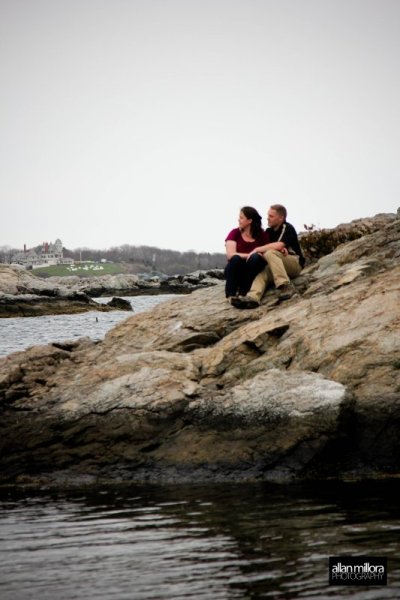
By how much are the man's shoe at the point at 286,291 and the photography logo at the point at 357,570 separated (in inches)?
318

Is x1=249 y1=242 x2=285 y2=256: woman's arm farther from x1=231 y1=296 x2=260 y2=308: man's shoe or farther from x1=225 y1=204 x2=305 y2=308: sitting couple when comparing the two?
x1=231 y1=296 x2=260 y2=308: man's shoe

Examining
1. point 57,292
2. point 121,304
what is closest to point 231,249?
point 121,304

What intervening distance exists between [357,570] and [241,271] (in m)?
8.82

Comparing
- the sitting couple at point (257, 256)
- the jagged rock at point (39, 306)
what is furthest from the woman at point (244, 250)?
the jagged rock at point (39, 306)

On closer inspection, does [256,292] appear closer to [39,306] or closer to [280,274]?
[280,274]

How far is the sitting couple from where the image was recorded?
14.1 m

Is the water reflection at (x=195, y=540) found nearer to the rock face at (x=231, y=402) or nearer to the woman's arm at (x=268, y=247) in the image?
the rock face at (x=231, y=402)

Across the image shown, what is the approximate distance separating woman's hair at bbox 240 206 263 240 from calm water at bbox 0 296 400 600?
19.1 ft

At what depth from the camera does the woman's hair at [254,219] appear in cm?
1416

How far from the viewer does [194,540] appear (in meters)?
7.23

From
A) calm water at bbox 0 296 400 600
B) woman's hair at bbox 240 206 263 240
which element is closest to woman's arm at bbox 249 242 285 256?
woman's hair at bbox 240 206 263 240

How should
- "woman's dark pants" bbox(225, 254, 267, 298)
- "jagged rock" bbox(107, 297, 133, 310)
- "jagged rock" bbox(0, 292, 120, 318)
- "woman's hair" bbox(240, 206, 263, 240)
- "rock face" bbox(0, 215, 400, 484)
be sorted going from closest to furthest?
1. "rock face" bbox(0, 215, 400, 484)
2. "woman's dark pants" bbox(225, 254, 267, 298)
3. "woman's hair" bbox(240, 206, 263, 240)
4. "jagged rock" bbox(0, 292, 120, 318)
5. "jagged rock" bbox(107, 297, 133, 310)

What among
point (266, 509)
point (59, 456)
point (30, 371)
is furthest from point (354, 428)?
point (30, 371)

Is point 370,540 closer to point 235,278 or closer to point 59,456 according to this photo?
point 59,456
